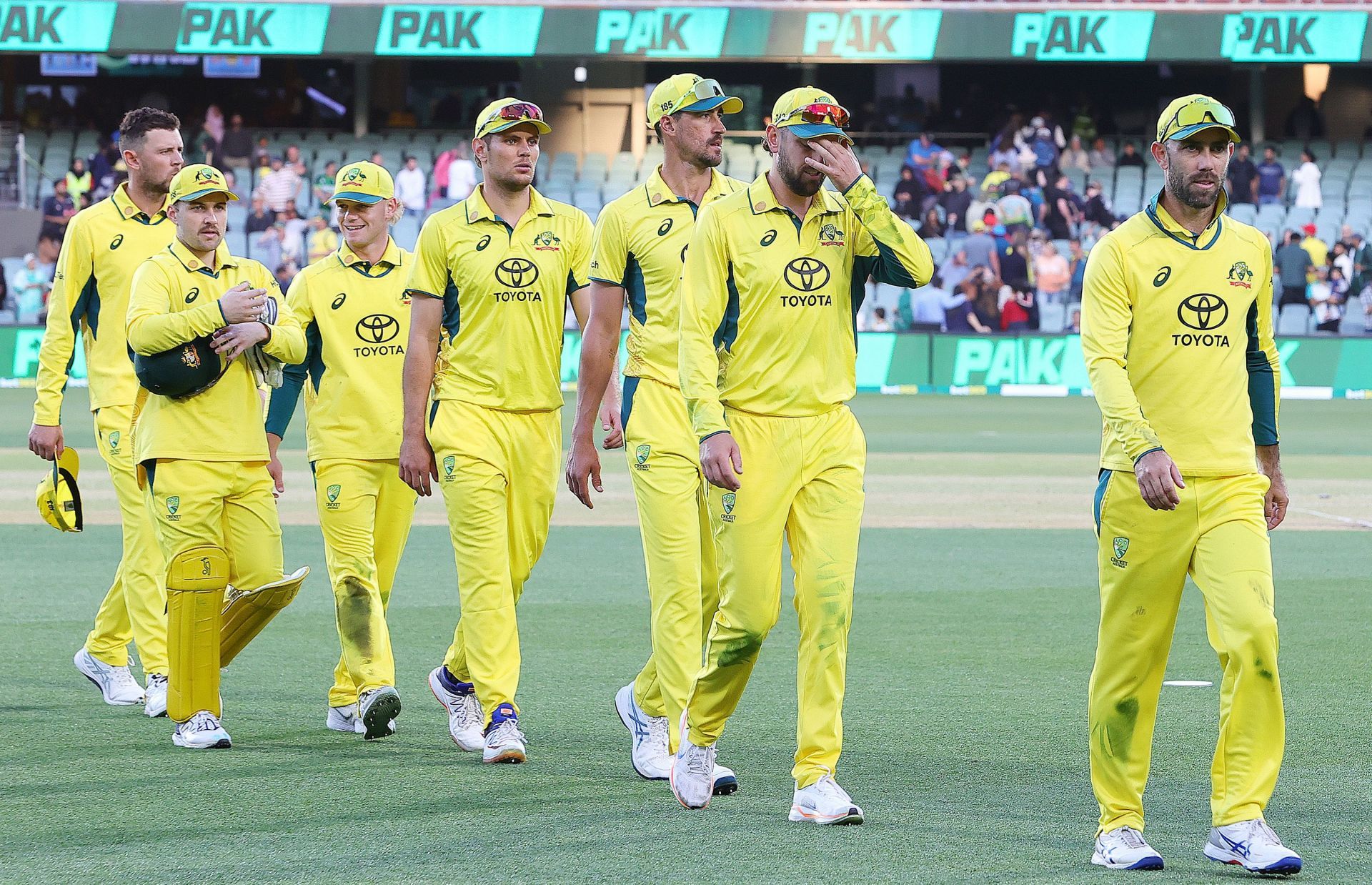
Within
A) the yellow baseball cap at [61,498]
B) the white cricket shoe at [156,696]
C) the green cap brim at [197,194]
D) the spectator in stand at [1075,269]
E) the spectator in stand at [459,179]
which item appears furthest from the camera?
the spectator in stand at [459,179]

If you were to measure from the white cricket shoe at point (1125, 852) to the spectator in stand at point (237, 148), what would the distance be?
32.3 m

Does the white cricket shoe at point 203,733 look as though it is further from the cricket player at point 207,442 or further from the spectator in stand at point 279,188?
the spectator in stand at point 279,188

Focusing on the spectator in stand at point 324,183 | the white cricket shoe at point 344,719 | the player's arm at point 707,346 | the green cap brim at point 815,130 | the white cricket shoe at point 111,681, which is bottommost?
the white cricket shoe at point 111,681

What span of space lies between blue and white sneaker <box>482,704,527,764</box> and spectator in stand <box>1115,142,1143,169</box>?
32070 millimetres

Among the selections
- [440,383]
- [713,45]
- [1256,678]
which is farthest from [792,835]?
[713,45]

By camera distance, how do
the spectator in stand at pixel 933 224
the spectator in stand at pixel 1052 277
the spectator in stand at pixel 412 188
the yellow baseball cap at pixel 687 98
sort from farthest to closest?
the spectator in stand at pixel 412 188, the spectator in stand at pixel 933 224, the spectator in stand at pixel 1052 277, the yellow baseball cap at pixel 687 98

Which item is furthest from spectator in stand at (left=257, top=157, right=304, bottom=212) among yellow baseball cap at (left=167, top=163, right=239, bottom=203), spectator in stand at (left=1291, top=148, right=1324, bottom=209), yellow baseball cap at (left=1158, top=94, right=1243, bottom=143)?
yellow baseball cap at (left=1158, top=94, right=1243, bottom=143)

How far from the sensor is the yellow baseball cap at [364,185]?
24.3 ft

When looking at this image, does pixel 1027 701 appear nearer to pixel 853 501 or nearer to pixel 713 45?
pixel 853 501

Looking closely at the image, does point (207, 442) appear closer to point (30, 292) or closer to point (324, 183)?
point (30, 292)

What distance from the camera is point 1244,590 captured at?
523cm

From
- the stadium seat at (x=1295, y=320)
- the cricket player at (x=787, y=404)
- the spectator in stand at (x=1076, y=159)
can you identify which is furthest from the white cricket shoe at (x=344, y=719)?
the spectator in stand at (x=1076, y=159)

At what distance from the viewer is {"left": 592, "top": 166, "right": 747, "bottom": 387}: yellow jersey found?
6875 millimetres

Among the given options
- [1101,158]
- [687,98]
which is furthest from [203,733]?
[1101,158]
